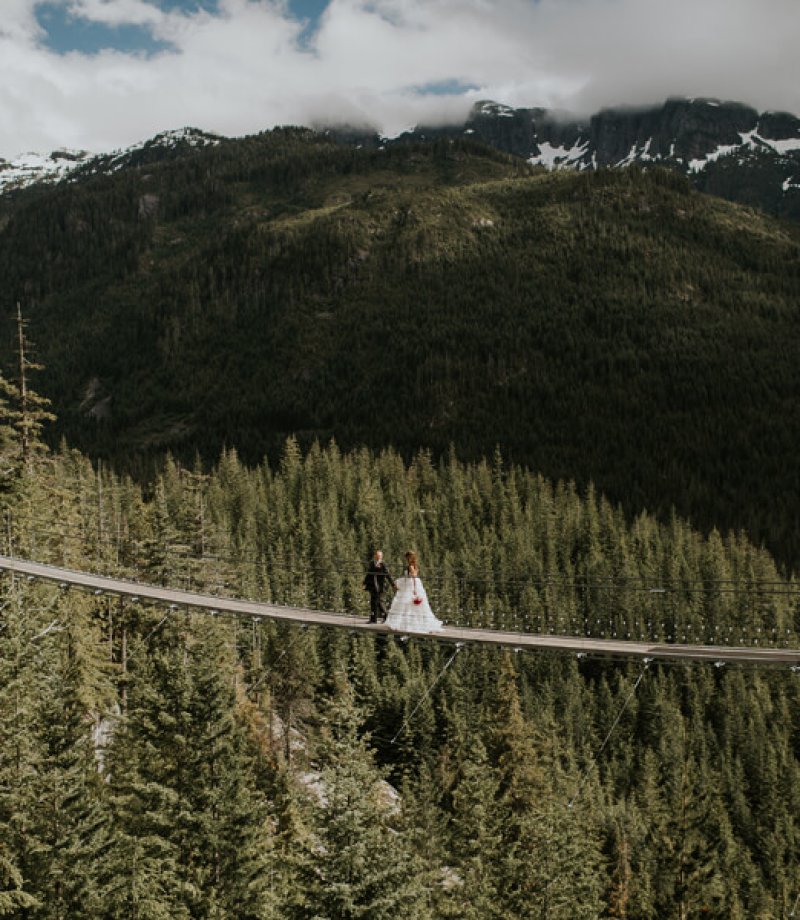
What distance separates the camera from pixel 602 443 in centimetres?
19712

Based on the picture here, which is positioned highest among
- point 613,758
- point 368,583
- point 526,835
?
point 368,583

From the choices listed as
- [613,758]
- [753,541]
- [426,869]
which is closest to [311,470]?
[613,758]

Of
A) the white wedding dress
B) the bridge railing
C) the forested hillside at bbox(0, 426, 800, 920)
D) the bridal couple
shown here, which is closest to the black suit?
the bridal couple

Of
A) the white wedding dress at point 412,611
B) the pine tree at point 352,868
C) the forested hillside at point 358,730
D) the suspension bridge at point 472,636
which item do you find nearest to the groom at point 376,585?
the suspension bridge at point 472,636

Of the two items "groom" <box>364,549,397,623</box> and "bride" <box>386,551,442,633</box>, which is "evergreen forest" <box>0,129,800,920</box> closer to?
"groom" <box>364,549,397,623</box>

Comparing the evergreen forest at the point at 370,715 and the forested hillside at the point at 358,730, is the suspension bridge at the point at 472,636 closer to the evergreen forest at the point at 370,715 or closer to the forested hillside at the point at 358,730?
the evergreen forest at the point at 370,715

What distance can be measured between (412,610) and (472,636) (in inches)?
64.5

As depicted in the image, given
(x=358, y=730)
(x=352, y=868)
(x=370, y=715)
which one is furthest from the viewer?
(x=358, y=730)

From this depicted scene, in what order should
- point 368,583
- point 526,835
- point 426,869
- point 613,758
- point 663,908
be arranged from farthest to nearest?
1. point 613,758
2. point 663,908
3. point 526,835
4. point 426,869
5. point 368,583

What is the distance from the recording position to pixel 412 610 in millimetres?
21812

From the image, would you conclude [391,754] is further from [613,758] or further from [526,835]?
[526,835]

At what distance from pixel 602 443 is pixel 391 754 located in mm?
135981

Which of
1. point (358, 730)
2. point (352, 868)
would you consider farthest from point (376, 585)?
point (358, 730)

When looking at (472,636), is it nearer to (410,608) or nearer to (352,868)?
(410,608)
